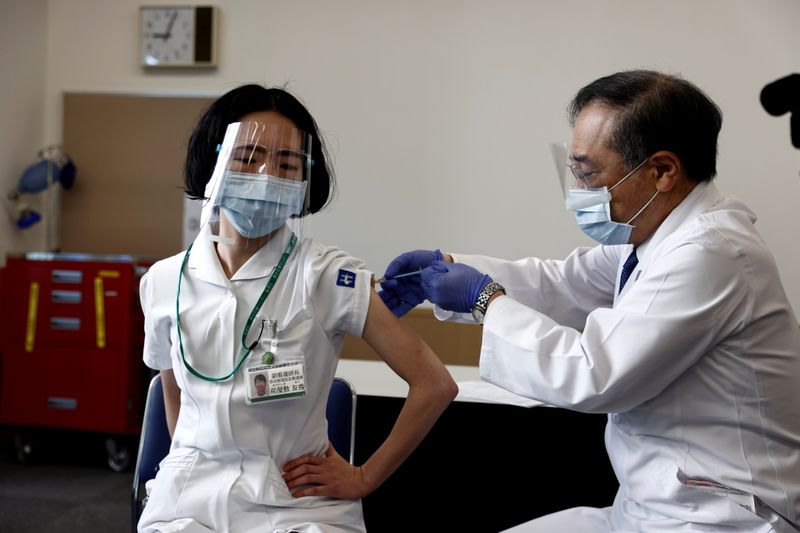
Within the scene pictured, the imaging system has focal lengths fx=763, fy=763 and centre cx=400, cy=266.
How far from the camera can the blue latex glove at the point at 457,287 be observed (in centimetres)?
155

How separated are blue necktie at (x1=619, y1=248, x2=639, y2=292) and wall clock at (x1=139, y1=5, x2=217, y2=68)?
318 centimetres

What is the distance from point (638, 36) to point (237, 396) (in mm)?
3319

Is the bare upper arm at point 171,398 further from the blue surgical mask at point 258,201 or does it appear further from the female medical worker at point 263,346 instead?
the blue surgical mask at point 258,201

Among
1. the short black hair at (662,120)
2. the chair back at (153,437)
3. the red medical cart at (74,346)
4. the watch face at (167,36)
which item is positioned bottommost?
the red medical cart at (74,346)

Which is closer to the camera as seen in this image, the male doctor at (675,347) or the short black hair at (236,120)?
the male doctor at (675,347)

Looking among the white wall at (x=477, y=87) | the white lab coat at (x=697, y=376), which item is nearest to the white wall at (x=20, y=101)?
the white wall at (x=477, y=87)

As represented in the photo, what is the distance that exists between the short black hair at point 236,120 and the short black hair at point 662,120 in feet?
1.86

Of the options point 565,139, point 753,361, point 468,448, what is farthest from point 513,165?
point 753,361

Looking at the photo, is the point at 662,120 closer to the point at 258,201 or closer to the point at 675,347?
the point at 675,347

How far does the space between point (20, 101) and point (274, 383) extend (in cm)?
369

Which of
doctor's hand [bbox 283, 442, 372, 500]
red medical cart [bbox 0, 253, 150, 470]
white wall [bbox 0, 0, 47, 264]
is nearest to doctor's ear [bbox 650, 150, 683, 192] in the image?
doctor's hand [bbox 283, 442, 372, 500]

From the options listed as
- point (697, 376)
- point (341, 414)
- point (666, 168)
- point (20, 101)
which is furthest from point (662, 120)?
point (20, 101)

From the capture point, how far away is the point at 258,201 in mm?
1348

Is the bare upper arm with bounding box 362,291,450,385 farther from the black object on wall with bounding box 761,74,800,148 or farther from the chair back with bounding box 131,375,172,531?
the black object on wall with bounding box 761,74,800,148
